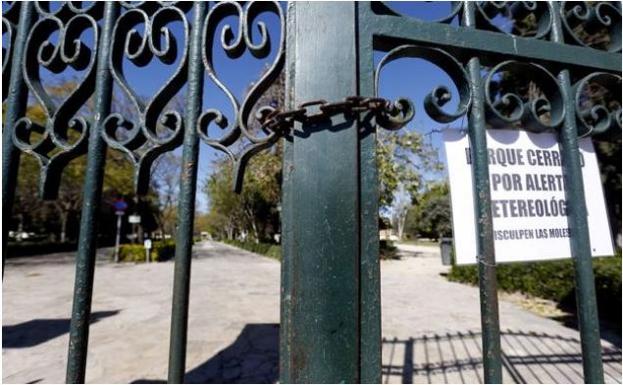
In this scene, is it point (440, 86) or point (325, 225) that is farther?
point (440, 86)

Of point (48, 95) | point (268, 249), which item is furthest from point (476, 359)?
Result: point (268, 249)

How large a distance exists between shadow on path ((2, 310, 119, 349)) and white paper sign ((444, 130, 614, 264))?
18.9 ft

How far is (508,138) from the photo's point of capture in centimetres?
123

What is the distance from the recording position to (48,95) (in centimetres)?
125

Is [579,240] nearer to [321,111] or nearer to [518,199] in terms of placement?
[518,199]

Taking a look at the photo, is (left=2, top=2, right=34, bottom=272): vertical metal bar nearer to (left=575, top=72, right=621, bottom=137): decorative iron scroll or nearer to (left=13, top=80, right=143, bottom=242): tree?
(left=575, top=72, right=621, bottom=137): decorative iron scroll

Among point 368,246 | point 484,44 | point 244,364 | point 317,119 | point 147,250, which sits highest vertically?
point 484,44

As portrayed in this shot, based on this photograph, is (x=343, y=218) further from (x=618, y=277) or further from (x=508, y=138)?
(x=618, y=277)

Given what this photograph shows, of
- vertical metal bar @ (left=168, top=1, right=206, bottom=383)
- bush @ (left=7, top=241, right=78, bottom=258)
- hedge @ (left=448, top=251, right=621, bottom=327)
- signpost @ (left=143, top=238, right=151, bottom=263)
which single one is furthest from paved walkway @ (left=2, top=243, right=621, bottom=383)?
bush @ (left=7, top=241, right=78, bottom=258)

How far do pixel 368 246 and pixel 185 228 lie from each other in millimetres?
513

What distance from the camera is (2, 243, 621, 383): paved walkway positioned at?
3795 mm

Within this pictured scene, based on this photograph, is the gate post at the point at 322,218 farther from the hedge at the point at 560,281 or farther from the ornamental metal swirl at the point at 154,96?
the hedge at the point at 560,281

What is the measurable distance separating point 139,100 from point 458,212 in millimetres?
1029

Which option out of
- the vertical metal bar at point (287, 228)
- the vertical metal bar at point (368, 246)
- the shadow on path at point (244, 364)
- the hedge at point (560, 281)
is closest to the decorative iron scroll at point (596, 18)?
the vertical metal bar at point (368, 246)
